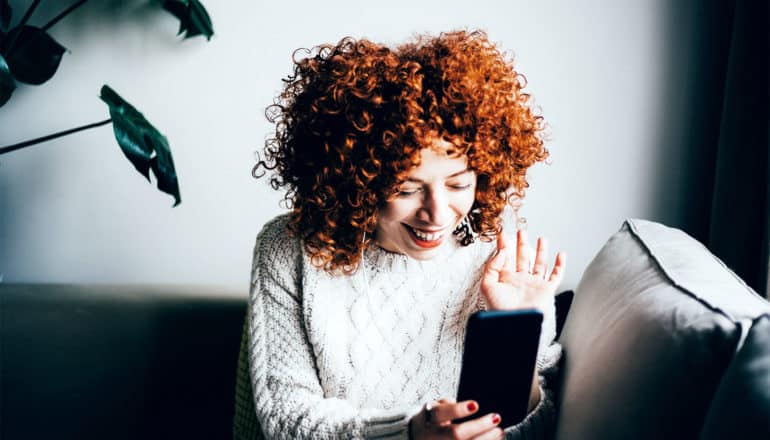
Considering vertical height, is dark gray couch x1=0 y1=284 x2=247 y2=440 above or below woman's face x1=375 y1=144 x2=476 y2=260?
below

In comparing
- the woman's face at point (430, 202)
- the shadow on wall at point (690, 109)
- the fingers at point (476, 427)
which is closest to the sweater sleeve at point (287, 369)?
the fingers at point (476, 427)

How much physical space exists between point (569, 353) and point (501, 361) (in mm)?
317

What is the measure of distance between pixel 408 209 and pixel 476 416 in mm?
331

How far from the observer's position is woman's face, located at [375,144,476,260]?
954 mm

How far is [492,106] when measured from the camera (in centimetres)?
99

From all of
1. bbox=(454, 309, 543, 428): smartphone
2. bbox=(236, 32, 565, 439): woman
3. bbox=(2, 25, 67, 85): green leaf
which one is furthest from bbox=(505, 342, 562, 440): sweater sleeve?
bbox=(2, 25, 67, 85): green leaf

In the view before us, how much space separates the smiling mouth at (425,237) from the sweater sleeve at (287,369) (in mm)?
250

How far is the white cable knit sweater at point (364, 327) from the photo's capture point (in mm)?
1070

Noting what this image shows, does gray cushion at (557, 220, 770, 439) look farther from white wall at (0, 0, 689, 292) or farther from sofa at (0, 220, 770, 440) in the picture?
white wall at (0, 0, 689, 292)

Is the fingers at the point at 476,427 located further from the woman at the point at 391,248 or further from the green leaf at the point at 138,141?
the green leaf at the point at 138,141

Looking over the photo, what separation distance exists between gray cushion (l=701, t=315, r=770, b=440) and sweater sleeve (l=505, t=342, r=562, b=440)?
0.35 metres

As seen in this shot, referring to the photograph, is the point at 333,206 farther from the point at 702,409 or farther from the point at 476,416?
the point at 702,409

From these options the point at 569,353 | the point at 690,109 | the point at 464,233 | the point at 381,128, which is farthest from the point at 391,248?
the point at 690,109

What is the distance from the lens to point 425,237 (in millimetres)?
1003
